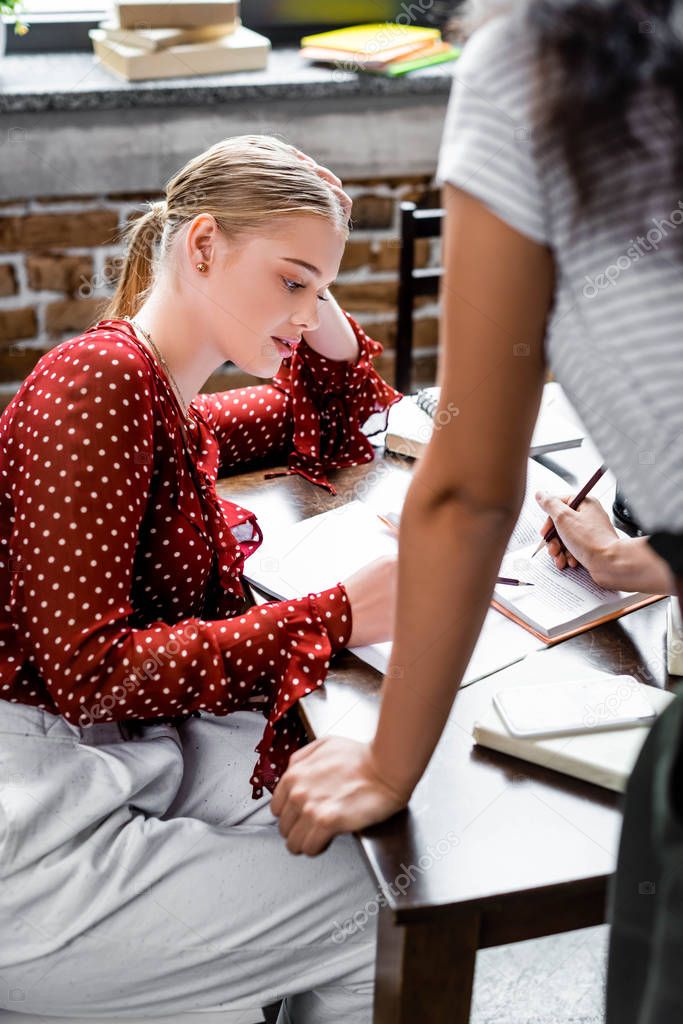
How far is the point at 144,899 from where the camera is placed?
3.75 feet

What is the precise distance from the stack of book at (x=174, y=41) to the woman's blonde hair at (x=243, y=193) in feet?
3.87

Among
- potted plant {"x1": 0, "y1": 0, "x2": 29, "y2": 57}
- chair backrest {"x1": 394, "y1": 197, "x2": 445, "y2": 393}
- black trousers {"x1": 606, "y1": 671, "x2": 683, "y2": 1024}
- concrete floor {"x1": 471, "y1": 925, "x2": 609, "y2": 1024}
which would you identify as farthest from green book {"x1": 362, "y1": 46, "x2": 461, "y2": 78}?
black trousers {"x1": 606, "y1": 671, "x2": 683, "y2": 1024}

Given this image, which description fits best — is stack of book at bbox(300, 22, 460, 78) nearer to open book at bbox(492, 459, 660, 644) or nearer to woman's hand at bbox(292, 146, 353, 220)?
woman's hand at bbox(292, 146, 353, 220)

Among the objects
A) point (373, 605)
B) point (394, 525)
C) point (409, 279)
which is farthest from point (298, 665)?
point (409, 279)

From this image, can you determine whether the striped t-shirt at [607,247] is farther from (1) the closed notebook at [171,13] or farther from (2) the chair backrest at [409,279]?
(1) the closed notebook at [171,13]

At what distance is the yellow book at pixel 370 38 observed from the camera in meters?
2.69

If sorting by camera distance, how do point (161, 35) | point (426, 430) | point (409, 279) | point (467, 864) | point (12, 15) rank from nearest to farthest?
point (467, 864), point (426, 430), point (409, 279), point (161, 35), point (12, 15)

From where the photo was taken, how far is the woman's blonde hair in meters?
1.38

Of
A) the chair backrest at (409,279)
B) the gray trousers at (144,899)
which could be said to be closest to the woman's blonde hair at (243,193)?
the gray trousers at (144,899)

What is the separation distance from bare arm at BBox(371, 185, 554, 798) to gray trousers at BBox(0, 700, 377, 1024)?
30 cm

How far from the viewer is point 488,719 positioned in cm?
105

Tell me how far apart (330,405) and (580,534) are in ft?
1.68

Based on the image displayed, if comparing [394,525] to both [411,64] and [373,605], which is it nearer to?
[373,605]

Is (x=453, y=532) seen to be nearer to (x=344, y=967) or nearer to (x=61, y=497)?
(x=61, y=497)
